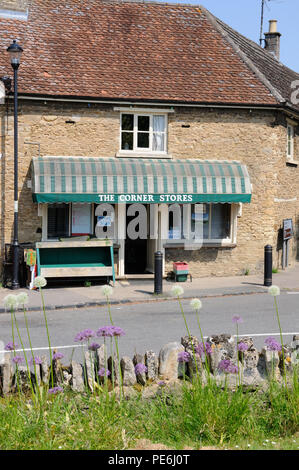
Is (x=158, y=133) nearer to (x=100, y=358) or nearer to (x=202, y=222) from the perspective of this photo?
(x=202, y=222)

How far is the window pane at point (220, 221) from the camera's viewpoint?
65.7 feet

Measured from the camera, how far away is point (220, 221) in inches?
792

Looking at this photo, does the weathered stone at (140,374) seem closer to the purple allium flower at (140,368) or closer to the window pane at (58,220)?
the purple allium flower at (140,368)

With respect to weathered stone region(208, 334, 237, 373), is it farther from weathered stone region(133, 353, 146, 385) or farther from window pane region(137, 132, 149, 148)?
window pane region(137, 132, 149, 148)

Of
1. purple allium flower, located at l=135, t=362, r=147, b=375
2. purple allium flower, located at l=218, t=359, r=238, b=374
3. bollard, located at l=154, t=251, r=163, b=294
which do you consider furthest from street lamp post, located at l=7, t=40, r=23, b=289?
purple allium flower, located at l=218, t=359, r=238, b=374

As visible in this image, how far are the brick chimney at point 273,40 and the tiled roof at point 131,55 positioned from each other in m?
8.57

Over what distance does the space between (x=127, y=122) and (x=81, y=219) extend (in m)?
3.26

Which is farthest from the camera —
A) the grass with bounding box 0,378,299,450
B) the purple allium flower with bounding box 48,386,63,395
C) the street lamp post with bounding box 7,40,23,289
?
the street lamp post with bounding box 7,40,23,289

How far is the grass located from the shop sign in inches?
601

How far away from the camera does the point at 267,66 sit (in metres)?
24.2

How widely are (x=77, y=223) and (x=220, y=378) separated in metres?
12.1

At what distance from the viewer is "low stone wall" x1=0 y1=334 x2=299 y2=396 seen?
264 inches

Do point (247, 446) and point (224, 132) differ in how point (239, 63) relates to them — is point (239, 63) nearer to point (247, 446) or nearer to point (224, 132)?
point (224, 132)

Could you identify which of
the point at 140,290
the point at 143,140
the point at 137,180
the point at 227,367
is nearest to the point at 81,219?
the point at 137,180
